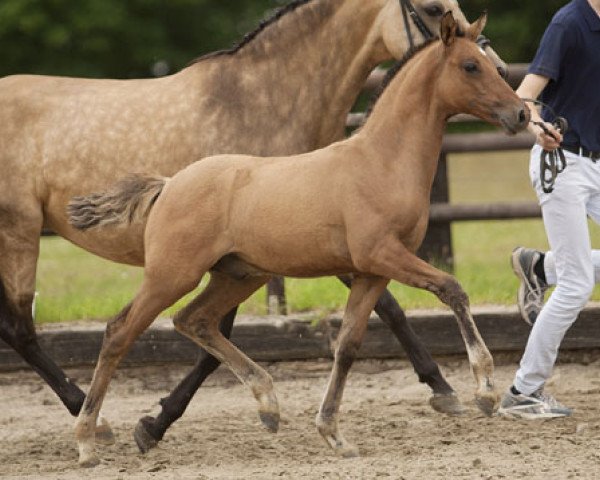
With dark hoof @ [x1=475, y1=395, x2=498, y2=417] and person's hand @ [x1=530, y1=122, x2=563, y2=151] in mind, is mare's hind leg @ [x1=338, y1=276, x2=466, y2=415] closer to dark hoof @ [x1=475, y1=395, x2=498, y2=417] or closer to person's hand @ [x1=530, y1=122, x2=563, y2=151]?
person's hand @ [x1=530, y1=122, x2=563, y2=151]

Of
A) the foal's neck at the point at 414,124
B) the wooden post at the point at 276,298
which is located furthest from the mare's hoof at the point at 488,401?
the wooden post at the point at 276,298

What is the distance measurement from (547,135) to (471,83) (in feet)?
1.54

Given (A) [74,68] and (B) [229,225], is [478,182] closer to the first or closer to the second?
(A) [74,68]

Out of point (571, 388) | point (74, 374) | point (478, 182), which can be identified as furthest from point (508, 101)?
point (478, 182)

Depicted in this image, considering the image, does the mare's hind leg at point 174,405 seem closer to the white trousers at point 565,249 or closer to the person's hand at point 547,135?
the white trousers at point 565,249

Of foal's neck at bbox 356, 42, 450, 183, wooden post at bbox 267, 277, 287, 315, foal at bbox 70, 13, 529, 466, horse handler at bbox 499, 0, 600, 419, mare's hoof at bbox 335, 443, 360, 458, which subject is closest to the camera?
foal at bbox 70, 13, 529, 466

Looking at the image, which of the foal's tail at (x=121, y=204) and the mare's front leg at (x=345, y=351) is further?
the foal's tail at (x=121, y=204)

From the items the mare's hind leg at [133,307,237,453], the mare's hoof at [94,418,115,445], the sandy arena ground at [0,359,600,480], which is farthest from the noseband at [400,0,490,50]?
the mare's hoof at [94,418,115,445]

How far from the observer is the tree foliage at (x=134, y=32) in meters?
24.2

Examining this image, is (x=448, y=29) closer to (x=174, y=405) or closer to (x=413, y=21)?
(x=413, y=21)

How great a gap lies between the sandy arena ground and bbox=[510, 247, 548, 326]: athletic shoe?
0.46 metres

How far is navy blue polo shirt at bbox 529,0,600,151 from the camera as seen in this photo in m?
5.65

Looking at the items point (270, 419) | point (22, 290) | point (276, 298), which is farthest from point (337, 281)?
point (270, 419)

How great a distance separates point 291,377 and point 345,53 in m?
1.91
